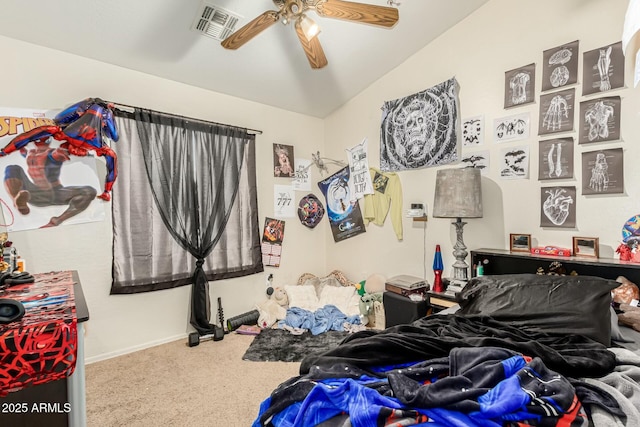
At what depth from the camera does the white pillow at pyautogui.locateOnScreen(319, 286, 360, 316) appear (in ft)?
10.9

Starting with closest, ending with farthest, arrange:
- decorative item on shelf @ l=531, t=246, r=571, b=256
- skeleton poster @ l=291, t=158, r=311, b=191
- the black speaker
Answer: the black speaker < decorative item on shelf @ l=531, t=246, r=571, b=256 < skeleton poster @ l=291, t=158, r=311, b=191

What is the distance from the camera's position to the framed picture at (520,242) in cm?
225

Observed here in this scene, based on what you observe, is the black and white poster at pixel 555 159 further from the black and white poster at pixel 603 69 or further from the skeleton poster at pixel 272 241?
the skeleton poster at pixel 272 241

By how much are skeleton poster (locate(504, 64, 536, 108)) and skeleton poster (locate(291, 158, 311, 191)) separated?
224 cm

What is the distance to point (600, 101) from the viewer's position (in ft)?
6.43

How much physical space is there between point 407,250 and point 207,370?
7.00ft

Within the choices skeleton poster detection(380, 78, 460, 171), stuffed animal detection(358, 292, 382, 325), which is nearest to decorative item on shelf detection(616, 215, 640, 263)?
skeleton poster detection(380, 78, 460, 171)

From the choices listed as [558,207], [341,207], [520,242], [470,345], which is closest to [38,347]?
[470,345]

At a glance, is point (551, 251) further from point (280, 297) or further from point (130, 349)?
point (130, 349)

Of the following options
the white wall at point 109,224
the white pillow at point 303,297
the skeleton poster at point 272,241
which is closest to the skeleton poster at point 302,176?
the white wall at point 109,224

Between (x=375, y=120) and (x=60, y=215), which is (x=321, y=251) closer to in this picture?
(x=375, y=120)

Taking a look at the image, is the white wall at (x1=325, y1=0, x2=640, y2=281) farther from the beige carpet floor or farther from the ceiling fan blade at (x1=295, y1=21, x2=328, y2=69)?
the beige carpet floor

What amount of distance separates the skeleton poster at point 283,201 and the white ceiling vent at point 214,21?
168 centimetres

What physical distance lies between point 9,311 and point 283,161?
2.89 meters
